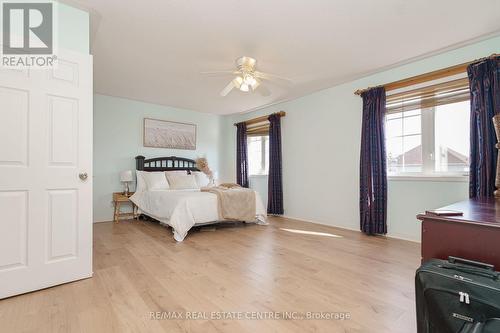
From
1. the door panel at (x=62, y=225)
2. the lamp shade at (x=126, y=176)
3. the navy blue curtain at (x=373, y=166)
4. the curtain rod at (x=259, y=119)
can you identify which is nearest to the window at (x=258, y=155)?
the curtain rod at (x=259, y=119)

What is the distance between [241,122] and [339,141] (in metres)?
2.64

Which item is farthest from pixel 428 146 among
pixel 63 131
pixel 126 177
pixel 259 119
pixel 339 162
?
pixel 126 177

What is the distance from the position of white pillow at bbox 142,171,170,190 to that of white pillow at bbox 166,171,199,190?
0.10 m

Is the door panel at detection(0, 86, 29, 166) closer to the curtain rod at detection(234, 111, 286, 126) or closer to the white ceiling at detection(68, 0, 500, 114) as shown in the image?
the white ceiling at detection(68, 0, 500, 114)

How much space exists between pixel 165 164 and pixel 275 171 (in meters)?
2.41

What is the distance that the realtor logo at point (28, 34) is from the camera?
1804mm

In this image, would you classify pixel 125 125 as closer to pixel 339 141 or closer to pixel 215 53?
pixel 215 53

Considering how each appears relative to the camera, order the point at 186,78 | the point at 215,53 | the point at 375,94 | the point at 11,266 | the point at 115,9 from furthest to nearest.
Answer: the point at 186,78 < the point at 375,94 < the point at 215,53 < the point at 115,9 < the point at 11,266

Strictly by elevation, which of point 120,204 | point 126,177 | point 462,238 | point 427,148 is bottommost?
point 120,204

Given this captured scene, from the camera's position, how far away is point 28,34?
1913 mm

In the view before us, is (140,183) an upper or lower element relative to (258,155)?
lower

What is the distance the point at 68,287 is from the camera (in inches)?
75.5

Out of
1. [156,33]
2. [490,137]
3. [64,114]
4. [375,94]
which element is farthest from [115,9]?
[490,137]

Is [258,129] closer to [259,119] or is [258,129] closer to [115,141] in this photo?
[259,119]
